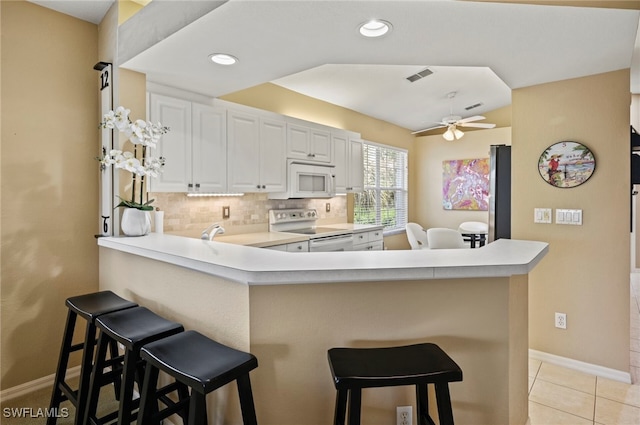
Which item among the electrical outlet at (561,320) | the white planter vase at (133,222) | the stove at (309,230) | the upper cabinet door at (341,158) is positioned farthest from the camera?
the upper cabinet door at (341,158)

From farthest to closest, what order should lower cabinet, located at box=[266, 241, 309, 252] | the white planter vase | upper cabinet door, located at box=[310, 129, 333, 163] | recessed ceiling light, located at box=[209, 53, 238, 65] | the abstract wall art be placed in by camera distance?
the abstract wall art
upper cabinet door, located at box=[310, 129, 333, 163]
lower cabinet, located at box=[266, 241, 309, 252]
the white planter vase
recessed ceiling light, located at box=[209, 53, 238, 65]

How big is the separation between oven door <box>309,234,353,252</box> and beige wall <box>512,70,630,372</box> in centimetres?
178

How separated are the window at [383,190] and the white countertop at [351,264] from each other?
3848mm

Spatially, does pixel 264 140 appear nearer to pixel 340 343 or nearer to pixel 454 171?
pixel 340 343

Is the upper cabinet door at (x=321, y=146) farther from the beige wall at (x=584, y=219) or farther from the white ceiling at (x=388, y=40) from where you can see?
the beige wall at (x=584, y=219)

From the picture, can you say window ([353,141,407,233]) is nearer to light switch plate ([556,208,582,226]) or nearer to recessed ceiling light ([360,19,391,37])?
light switch plate ([556,208,582,226])

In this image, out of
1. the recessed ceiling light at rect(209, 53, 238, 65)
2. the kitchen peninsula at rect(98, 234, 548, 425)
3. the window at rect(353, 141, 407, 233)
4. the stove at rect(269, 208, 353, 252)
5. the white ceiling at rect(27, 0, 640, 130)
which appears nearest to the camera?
the kitchen peninsula at rect(98, 234, 548, 425)

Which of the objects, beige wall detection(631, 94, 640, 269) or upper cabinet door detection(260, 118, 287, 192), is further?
beige wall detection(631, 94, 640, 269)

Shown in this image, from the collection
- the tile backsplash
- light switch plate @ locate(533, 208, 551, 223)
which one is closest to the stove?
the tile backsplash

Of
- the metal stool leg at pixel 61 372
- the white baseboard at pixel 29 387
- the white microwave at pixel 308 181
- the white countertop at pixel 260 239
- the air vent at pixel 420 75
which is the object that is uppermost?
the air vent at pixel 420 75

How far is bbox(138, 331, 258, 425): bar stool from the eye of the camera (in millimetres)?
1202

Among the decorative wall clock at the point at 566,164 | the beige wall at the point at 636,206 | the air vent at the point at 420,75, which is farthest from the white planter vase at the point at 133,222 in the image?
the beige wall at the point at 636,206

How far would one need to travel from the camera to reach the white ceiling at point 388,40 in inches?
66.7

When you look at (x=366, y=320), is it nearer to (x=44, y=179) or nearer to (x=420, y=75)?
(x=44, y=179)
